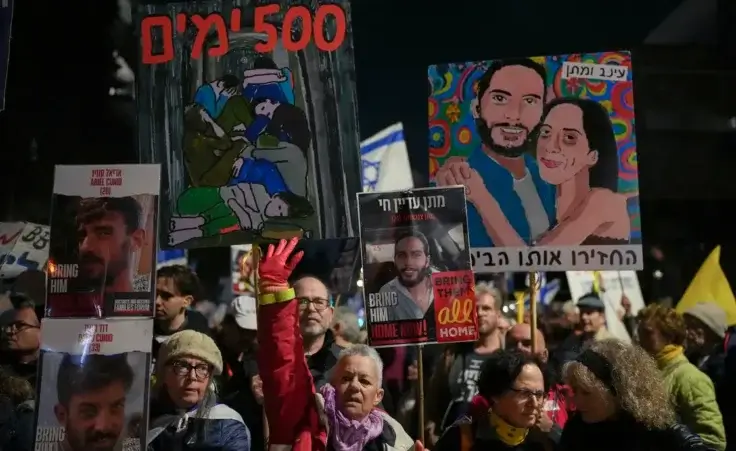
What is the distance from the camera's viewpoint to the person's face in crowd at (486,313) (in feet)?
14.3

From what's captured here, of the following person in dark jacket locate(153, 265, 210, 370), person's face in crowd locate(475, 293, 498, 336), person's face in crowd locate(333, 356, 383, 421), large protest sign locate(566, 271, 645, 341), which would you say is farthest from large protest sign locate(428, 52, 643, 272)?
large protest sign locate(566, 271, 645, 341)

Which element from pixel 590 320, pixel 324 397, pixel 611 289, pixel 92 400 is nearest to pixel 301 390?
pixel 324 397

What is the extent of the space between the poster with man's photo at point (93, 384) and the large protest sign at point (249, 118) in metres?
0.54

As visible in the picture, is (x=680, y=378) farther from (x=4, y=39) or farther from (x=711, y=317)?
(x=4, y=39)

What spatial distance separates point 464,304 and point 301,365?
2.42 ft

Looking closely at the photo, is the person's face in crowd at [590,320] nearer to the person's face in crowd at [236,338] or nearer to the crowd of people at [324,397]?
the crowd of people at [324,397]

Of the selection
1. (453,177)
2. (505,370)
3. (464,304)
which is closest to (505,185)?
(453,177)

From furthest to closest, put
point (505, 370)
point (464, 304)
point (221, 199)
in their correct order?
point (221, 199) < point (464, 304) < point (505, 370)

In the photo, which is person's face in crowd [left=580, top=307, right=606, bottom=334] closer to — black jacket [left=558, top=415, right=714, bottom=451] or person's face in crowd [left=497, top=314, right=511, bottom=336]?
person's face in crowd [left=497, top=314, right=511, bottom=336]

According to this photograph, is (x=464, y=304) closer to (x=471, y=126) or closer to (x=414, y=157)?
(x=471, y=126)

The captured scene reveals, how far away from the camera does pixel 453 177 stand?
3.73m

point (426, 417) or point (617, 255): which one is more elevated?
point (617, 255)

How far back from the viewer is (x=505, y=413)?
2.83m

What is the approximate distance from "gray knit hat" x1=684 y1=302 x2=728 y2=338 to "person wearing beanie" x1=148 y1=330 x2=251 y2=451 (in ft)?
11.0
